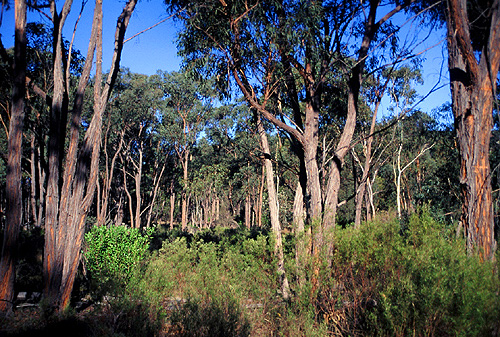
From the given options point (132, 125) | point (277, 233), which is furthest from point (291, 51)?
point (132, 125)

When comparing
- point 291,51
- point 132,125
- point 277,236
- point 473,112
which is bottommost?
point 277,236

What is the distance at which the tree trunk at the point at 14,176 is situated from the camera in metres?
5.43

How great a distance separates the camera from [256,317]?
5.17 metres

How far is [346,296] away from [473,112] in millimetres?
2851

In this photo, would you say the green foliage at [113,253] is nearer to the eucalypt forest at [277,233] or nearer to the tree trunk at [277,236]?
the eucalypt forest at [277,233]

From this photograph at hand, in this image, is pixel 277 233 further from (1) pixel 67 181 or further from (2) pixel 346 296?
(1) pixel 67 181

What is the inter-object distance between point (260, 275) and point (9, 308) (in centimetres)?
377

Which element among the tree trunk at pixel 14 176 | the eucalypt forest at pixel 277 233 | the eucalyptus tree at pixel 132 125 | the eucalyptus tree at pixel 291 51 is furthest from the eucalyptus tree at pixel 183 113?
the tree trunk at pixel 14 176

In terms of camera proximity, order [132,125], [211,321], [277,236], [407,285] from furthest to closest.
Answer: [132,125] → [277,236] → [211,321] → [407,285]

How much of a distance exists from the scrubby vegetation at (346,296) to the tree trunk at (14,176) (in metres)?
1.05

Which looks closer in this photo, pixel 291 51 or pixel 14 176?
pixel 14 176

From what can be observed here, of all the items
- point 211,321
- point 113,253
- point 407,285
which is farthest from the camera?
point 113,253

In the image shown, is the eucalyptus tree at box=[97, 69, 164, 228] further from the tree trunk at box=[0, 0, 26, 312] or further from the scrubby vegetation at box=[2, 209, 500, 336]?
the scrubby vegetation at box=[2, 209, 500, 336]

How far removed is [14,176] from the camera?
5.73 m
